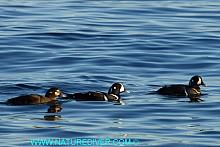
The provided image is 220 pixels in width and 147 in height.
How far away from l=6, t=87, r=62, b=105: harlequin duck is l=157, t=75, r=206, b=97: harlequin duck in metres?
1.74

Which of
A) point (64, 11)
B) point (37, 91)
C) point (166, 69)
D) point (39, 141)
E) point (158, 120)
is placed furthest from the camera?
point (64, 11)

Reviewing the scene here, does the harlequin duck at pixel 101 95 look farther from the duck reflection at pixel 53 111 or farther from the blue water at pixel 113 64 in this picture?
the duck reflection at pixel 53 111

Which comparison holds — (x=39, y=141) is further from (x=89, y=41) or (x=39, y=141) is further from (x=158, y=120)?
(x=89, y=41)

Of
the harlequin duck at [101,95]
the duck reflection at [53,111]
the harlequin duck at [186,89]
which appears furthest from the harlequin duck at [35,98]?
the harlequin duck at [186,89]

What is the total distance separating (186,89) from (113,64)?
3.43 metres

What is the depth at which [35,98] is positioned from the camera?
52.2 feet

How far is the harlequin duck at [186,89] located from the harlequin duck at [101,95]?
28.0 inches

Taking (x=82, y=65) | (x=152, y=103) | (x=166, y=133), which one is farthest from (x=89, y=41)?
(x=166, y=133)

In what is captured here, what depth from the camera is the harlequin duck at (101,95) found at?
1623 centimetres

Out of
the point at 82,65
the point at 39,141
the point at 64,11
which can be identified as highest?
the point at 64,11

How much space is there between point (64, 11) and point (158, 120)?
14439 millimetres

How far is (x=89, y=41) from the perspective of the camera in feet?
77.7

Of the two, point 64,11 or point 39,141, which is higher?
point 64,11

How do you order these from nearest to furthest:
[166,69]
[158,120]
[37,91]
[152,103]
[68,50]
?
[158,120] → [152,103] → [37,91] → [166,69] → [68,50]
